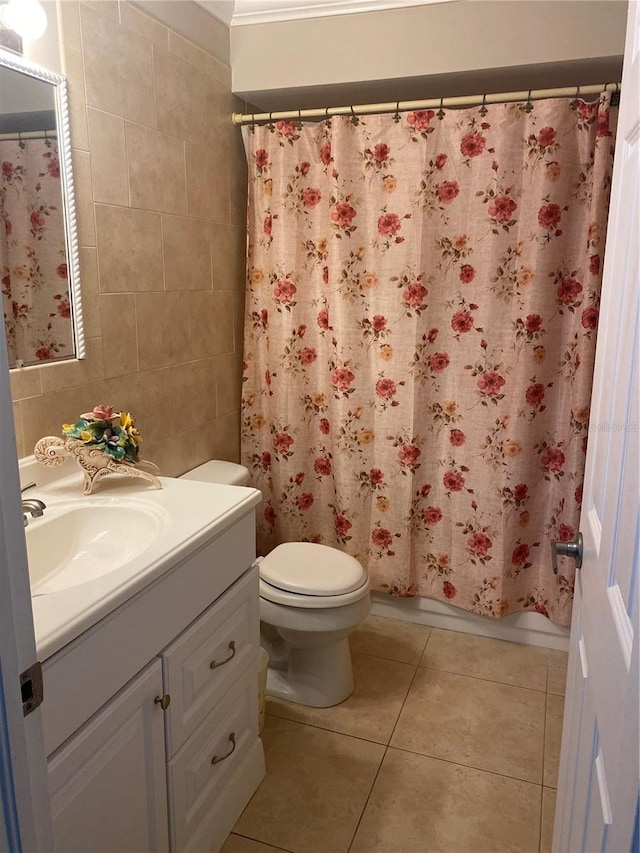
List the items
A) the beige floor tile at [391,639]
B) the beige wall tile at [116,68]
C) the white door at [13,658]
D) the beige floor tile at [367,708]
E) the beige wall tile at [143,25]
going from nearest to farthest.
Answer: the white door at [13,658] → the beige wall tile at [116,68] → the beige wall tile at [143,25] → the beige floor tile at [367,708] → the beige floor tile at [391,639]

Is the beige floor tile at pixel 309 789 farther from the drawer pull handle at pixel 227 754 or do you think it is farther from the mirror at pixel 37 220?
the mirror at pixel 37 220

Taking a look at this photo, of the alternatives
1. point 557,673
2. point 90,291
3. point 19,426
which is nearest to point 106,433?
point 19,426

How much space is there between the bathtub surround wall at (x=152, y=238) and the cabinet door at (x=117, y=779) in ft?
2.32

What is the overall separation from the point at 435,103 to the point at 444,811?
85.5 inches

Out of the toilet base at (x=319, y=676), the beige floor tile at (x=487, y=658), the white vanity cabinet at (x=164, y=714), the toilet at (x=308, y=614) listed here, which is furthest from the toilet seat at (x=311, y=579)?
the beige floor tile at (x=487, y=658)

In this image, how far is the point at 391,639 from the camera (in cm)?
254

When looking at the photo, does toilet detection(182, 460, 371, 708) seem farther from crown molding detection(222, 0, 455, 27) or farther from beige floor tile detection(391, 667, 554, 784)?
crown molding detection(222, 0, 455, 27)

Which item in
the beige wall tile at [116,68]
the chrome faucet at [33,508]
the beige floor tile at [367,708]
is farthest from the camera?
the beige floor tile at [367,708]

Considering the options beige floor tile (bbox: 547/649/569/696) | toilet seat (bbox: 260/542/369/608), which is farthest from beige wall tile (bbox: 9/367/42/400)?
beige floor tile (bbox: 547/649/569/696)

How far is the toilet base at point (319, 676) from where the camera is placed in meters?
2.15

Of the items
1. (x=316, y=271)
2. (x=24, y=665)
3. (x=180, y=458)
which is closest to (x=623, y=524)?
(x=24, y=665)

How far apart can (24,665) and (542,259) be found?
1.99 m

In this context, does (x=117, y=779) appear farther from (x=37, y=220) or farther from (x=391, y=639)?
(x=391, y=639)

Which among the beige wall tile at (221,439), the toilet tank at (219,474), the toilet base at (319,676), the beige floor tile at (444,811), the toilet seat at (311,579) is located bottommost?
the beige floor tile at (444,811)
